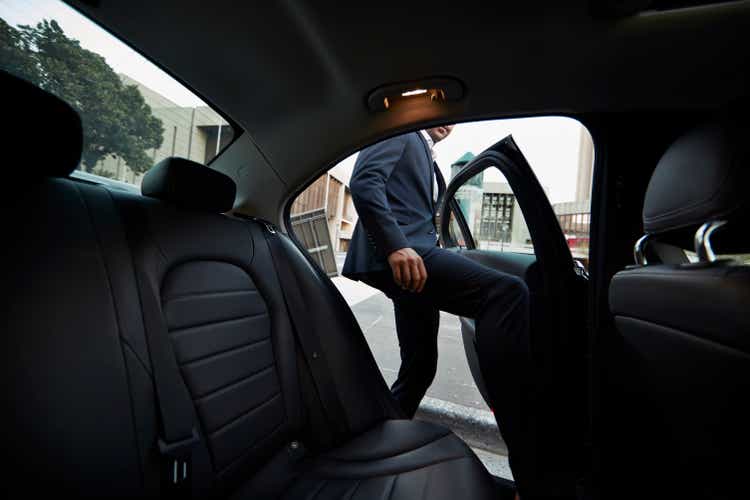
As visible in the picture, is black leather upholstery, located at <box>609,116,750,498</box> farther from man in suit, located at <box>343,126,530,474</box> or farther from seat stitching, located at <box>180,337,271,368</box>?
seat stitching, located at <box>180,337,271,368</box>

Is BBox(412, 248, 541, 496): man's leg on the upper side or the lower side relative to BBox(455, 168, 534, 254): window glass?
lower

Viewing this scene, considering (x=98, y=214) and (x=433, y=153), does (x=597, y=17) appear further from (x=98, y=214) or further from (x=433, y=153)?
(x=98, y=214)

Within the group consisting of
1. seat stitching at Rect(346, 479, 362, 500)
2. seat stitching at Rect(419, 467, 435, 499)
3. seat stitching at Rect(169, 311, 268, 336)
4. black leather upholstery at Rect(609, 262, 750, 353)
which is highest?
black leather upholstery at Rect(609, 262, 750, 353)

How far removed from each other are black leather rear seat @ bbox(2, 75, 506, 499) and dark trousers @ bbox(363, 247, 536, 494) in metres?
0.20

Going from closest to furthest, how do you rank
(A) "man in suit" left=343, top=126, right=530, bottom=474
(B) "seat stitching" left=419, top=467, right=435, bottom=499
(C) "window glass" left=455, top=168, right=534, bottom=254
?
(B) "seat stitching" left=419, top=467, right=435, bottom=499 < (A) "man in suit" left=343, top=126, right=530, bottom=474 < (C) "window glass" left=455, top=168, right=534, bottom=254

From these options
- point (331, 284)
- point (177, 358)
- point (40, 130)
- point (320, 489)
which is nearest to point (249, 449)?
point (320, 489)

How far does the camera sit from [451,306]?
45.7 inches

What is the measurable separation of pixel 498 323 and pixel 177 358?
0.88 meters

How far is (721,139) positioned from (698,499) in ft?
2.23

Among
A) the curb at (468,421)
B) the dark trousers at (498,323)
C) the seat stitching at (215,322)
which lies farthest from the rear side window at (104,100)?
the curb at (468,421)

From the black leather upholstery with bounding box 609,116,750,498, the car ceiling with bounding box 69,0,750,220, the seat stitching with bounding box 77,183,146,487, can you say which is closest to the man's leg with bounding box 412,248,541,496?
the black leather upholstery with bounding box 609,116,750,498

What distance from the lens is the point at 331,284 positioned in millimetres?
1244

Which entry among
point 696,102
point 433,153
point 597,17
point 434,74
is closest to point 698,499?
point 696,102

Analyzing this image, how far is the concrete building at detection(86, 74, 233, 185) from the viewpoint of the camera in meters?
1.10
